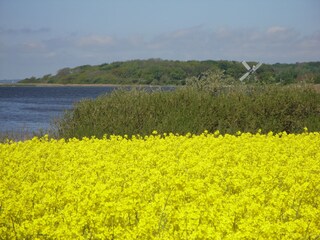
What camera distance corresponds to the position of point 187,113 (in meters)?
16.6

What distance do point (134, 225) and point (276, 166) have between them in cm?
312

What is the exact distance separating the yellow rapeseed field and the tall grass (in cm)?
494

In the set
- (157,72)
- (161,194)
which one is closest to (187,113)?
(161,194)

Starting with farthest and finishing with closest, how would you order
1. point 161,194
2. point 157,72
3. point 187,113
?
point 157,72 → point 187,113 → point 161,194

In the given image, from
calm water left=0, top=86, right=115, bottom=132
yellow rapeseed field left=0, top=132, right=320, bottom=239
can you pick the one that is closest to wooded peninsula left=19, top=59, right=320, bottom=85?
calm water left=0, top=86, right=115, bottom=132

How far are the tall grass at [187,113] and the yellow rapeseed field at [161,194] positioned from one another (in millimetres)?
4937

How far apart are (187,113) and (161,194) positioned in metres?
9.85

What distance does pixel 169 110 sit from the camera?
16844 mm

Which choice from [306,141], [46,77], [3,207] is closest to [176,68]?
[46,77]

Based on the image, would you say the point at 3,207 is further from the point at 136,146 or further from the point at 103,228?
the point at 136,146

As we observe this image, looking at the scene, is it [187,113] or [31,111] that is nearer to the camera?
[187,113]

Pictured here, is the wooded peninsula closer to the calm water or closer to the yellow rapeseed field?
the calm water

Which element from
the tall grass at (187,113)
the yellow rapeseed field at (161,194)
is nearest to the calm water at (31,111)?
the tall grass at (187,113)

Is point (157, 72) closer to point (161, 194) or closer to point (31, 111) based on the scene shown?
point (31, 111)
